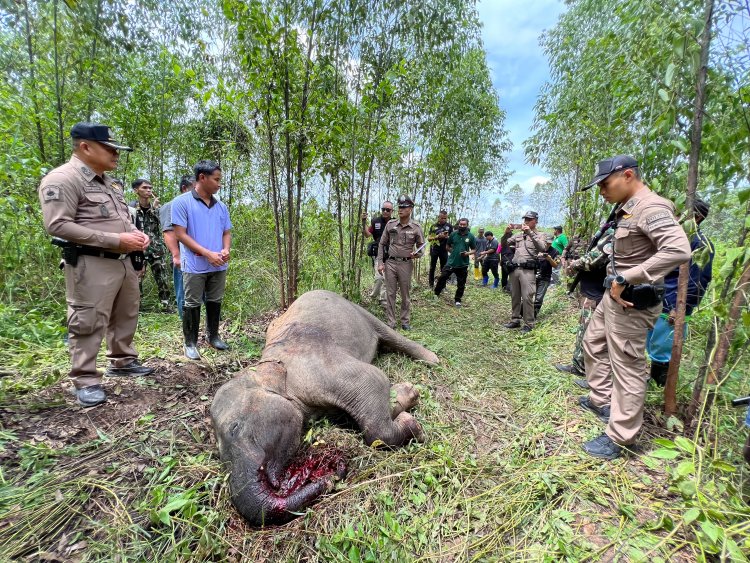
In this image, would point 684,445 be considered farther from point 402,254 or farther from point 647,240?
point 402,254

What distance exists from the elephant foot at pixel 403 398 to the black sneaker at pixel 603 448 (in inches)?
54.7

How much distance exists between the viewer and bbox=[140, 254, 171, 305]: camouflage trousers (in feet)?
19.6

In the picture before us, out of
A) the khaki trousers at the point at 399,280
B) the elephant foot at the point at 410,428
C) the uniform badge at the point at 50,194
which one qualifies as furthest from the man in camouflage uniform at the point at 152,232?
the elephant foot at the point at 410,428

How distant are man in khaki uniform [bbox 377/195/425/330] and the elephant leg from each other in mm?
2614

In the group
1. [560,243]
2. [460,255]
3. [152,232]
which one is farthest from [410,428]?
[560,243]

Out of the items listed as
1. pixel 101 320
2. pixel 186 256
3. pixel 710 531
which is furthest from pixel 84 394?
pixel 710 531


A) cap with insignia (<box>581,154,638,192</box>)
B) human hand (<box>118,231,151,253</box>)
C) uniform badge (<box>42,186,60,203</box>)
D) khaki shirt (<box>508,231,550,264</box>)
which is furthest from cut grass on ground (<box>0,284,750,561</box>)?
khaki shirt (<box>508,231,550,264</box>)

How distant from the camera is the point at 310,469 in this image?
2.36 m

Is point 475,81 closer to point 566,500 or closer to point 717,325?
point 717,325

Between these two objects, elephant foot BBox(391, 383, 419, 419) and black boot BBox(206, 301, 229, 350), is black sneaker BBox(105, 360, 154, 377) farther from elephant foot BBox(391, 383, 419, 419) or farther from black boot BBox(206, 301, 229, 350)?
elephant foot BBox(391, 383, 419, 419)

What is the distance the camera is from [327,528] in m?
2.05

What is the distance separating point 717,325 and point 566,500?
176 centimetres

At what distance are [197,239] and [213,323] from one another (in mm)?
1028

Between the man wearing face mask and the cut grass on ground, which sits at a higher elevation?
the man wearing face mask
